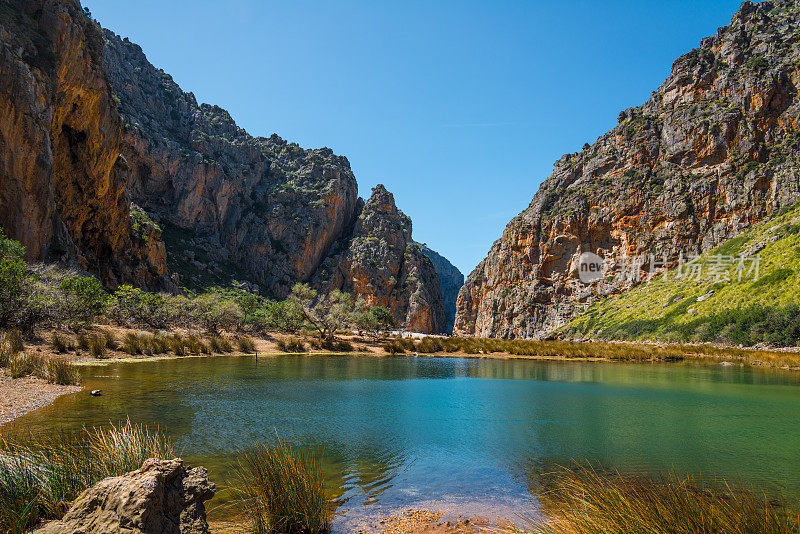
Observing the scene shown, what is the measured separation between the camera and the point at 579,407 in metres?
15.7

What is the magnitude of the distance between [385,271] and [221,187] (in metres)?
51.3

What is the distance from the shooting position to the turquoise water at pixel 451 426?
8.14 m

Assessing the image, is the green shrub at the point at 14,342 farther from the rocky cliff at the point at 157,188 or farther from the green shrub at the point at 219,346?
the rocky cliff at the point at 157,188

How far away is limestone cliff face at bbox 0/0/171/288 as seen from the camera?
34406mm

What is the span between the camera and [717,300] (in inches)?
1921

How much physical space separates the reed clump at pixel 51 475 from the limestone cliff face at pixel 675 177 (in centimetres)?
8424

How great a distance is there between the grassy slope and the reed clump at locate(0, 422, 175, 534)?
50745mm

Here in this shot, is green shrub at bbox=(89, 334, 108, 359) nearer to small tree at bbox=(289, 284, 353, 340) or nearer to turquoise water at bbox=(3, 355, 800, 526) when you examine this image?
turquoise water at bbox=(3, 355, 800, 526)

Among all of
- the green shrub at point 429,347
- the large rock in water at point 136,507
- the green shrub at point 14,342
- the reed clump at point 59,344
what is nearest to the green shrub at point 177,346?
the reed clump at point 59,344

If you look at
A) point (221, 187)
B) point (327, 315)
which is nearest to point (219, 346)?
point (327, 315)

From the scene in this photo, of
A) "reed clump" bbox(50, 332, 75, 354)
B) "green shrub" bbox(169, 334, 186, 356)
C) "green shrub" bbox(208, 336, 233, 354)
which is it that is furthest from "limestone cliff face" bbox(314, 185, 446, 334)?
"reed clump" bbox(50, 332, 75, 354)

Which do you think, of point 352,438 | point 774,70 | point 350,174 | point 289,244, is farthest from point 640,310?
point 350,174

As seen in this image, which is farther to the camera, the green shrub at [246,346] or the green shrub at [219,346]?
the green shrub at [246,346]

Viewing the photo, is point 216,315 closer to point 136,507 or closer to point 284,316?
point 284,316
